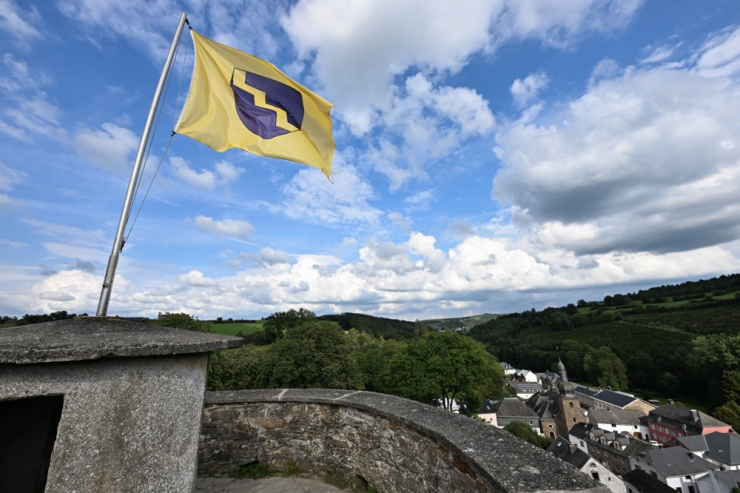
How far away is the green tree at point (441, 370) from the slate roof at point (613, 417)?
34885 mm

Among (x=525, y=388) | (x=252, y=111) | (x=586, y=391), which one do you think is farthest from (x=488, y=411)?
(x=252, y=111)

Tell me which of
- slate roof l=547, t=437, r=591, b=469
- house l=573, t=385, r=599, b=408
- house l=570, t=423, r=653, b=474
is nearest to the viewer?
slate roof l=547, t=437, r=591, b=469

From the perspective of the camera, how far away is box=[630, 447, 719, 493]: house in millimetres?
30609

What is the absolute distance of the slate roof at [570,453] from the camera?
3045cm

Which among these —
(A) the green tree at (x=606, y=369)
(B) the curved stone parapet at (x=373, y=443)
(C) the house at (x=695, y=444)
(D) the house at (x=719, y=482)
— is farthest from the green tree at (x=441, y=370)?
(A) the green tree at (x=606, y=369)

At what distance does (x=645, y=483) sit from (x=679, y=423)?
18.8m

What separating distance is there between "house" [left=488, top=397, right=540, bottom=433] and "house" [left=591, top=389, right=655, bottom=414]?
12.0m

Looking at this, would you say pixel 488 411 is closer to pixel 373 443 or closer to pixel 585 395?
pixel 585 395

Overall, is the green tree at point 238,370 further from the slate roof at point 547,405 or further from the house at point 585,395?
the house at point 585,395

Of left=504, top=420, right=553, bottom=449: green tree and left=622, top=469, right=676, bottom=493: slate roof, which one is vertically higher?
left=504, top=420, right=553, bottom=449: green tree

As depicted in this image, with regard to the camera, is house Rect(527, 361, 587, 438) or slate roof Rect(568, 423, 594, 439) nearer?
slate roof Rect(568, 423, 594, 439)

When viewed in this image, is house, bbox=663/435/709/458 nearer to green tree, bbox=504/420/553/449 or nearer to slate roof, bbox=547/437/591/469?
slate roof, bbox=547/437/591/469

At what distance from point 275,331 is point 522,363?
84775 millimetres

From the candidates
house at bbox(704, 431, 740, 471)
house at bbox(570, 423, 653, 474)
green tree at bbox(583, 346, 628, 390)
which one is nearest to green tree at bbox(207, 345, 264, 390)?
house at bbox(570, 423, 653, 474)
